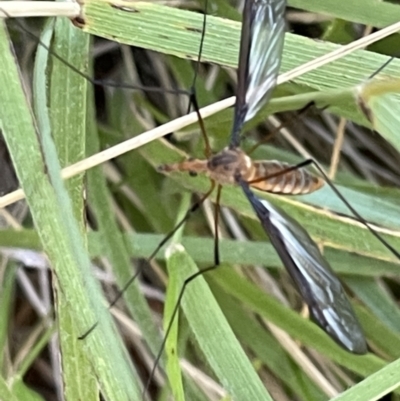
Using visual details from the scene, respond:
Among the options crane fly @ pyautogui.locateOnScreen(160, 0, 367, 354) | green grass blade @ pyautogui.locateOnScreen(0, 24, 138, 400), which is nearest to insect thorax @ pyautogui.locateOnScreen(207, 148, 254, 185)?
crane fly @ pyautogui.locateOnScreen(160, 0, 367, 354)

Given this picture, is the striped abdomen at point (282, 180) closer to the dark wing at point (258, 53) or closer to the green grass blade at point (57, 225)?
the dark wing at point (258, 53)

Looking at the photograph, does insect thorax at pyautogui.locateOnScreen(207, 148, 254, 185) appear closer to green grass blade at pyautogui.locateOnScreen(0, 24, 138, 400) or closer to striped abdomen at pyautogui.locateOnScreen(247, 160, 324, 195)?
striped abdomen at pyautogui.locateOnScreen(247, 160, 324, 195)

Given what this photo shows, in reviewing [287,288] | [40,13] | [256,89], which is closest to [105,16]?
[40,13]

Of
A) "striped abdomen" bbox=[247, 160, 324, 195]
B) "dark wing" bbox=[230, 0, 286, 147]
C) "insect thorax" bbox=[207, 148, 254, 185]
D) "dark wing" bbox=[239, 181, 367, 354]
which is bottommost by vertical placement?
"dark wing" bbox=[239, 181, 367, 354]

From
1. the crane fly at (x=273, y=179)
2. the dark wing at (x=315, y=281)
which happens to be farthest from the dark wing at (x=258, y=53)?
the dark wing at (x=315, y=281)

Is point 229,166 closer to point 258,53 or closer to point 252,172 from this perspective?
point 252,172

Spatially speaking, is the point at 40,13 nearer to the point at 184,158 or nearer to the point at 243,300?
the point at 184,158
